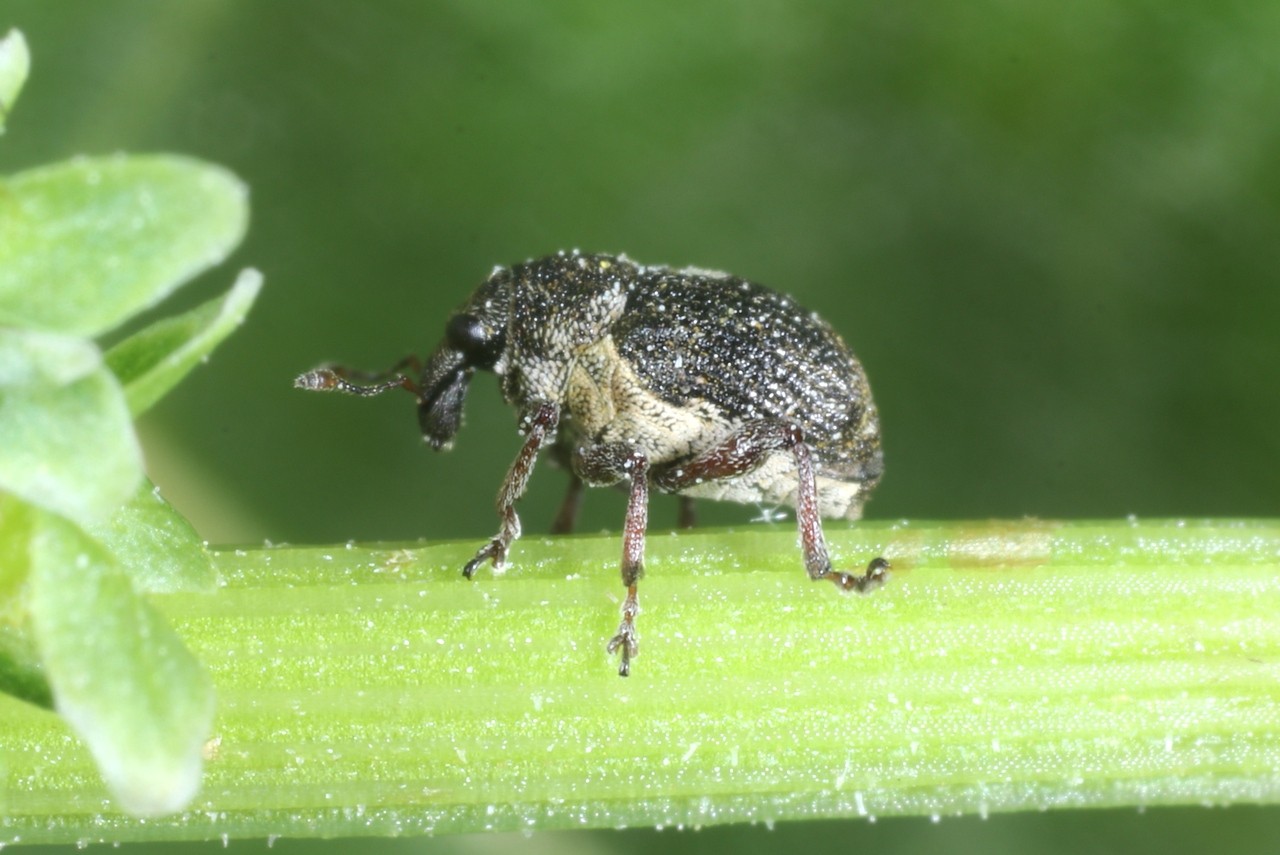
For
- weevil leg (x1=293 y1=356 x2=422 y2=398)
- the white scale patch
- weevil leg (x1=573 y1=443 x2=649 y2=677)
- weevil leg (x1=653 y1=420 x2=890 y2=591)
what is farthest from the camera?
the white scale patch

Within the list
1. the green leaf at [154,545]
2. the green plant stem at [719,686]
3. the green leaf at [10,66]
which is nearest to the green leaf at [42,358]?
the green leaf at [154,545]

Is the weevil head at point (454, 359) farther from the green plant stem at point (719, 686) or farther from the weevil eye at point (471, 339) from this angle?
the green plant stem at point (719, 686)

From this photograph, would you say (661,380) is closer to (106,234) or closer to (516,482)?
(516,482)

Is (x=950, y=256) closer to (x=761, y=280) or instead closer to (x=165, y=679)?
(x=761, y=280)

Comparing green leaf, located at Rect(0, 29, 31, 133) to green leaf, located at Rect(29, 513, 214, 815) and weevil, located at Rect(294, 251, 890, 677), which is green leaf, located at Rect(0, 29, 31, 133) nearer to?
green leaf, located at Rect(29, 513, 214, 815)

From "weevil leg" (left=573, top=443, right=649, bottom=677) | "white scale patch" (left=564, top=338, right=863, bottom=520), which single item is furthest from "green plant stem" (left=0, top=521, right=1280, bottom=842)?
"white scale patch" (left=564, top=338, right=863, bottom=520)

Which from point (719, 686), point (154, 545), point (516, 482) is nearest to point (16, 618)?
point (154, 545)
